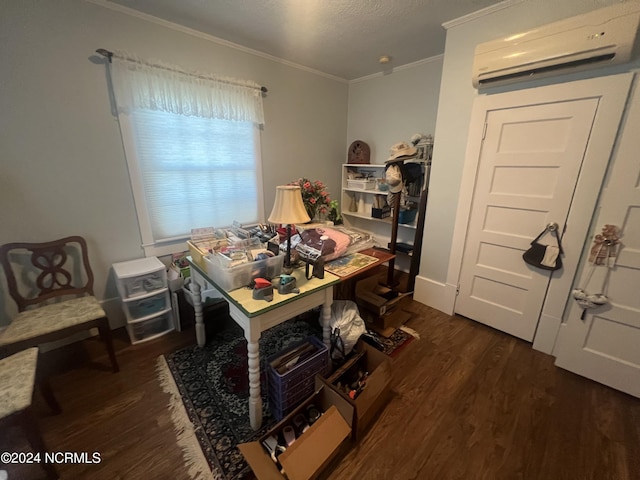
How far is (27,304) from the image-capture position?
1.72 m

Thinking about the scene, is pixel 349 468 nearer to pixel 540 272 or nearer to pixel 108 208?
pixel 540 272

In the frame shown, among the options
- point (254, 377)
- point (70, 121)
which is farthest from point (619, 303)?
point (70, 121)

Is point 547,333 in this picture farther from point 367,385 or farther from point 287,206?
point 287,206

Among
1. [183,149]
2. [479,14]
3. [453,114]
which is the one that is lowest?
[183,149]

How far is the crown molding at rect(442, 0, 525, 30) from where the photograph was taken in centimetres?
173

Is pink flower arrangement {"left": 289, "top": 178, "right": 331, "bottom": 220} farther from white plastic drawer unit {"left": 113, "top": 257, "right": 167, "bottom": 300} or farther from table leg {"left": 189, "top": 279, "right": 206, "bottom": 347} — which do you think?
white plastic drawer unit {"left": 113, "top": 257, "right": 167, "bottom": 300}

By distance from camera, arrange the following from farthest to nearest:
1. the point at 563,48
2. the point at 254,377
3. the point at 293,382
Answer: the point at 563,48
the point at 293,382
the point at 254,377

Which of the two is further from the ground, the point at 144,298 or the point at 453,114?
the point at 453,114

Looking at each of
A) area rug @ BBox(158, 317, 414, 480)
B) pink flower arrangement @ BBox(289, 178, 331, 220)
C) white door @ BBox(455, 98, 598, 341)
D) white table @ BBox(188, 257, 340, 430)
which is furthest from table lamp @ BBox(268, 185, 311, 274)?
white door @ BBox(455, 98, 598, 341)

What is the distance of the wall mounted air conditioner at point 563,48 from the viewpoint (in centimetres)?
137

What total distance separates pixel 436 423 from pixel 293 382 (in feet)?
2.80

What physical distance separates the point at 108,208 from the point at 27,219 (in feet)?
1.48

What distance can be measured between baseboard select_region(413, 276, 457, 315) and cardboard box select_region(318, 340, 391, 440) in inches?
47.4

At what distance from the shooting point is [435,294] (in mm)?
2531
